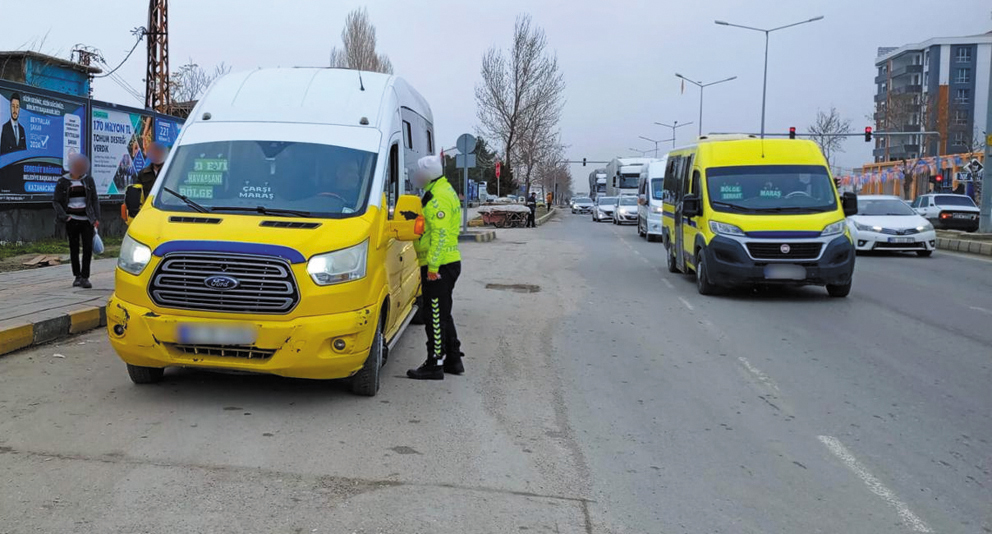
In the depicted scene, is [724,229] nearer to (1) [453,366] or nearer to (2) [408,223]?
(1) [453,366]

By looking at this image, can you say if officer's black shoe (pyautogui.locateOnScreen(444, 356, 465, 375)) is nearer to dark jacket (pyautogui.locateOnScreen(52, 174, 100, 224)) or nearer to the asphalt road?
the asphalt road

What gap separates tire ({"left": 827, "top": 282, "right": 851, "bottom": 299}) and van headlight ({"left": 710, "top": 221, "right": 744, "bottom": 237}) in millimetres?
1758

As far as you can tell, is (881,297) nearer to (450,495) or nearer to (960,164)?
(450,495)

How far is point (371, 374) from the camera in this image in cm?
612

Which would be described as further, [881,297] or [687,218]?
[687,218]

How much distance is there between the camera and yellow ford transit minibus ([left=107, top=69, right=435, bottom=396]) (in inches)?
215

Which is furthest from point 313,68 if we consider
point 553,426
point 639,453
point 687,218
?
point 687,218

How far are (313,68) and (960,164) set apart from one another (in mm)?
55889

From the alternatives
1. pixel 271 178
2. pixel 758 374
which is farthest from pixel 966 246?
pixel 271 178

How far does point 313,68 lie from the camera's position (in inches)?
300

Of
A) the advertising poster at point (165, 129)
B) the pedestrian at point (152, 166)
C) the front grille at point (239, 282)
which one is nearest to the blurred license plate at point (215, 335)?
the front grille at point (239, 282)

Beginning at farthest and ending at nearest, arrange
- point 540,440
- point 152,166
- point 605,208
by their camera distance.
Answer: point 605,208 → point 152,166 → point 540,440

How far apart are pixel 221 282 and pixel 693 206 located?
877 cm

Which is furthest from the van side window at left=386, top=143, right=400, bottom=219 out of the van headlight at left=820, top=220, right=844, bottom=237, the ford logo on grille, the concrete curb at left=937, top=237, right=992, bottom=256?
the concrete curb at left=937, top=237, right=992, bottom=256
